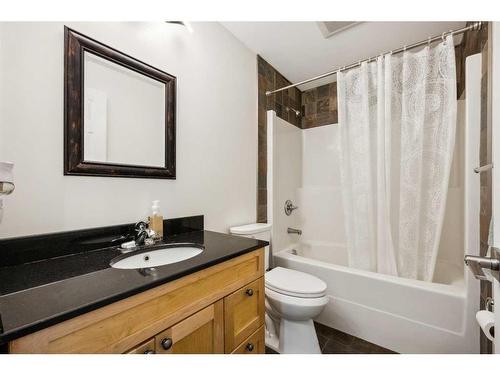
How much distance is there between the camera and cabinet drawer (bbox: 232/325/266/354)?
0.89 m

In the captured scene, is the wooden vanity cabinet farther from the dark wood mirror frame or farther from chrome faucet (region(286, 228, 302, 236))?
chrome faucet (region(286, 228, 302, 236))

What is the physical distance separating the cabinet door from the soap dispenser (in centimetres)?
48

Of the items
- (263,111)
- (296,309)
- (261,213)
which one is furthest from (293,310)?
(263,111)

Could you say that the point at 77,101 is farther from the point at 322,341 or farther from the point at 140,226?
the point at 322,341

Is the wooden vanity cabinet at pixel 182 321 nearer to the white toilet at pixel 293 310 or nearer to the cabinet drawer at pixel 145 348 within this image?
the cabinet drawer at pixel 145 348

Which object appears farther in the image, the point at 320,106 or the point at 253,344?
the point at 320,106

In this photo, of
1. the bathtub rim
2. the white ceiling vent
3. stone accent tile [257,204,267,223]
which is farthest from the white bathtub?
the white ceiling vent

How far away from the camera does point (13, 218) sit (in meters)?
0.74

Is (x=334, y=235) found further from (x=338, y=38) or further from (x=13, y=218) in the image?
(x=13, y=218)

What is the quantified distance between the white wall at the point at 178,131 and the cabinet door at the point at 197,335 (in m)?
0.58

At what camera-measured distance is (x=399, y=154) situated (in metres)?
1.50

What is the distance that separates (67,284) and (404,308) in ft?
5.64
